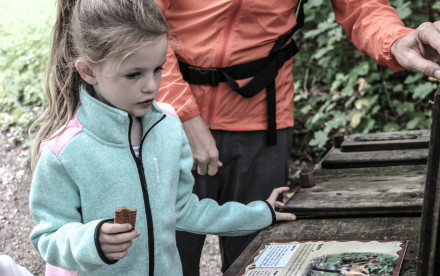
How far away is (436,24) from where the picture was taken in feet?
5.57

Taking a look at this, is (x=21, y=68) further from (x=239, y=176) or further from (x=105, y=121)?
(x=105, y=121)

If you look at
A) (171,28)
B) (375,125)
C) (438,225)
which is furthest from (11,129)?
(438,225)

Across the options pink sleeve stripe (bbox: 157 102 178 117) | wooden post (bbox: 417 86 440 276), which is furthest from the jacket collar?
wooden post (bbox: 417 86 440 276)

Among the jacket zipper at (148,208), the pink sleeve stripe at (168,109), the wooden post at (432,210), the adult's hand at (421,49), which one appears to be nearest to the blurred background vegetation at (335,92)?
the adult's hand at (421,49)

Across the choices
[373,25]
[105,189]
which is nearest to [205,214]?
[105,189]

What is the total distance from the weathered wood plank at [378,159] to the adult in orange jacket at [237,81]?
0.28 meters

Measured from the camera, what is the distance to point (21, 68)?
24.1 feet

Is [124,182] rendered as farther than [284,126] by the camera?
No

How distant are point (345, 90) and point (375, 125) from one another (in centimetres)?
50

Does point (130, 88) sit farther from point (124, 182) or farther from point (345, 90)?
point (345, 90)

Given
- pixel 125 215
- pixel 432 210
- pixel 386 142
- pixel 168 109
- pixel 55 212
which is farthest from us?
pixel 386 142

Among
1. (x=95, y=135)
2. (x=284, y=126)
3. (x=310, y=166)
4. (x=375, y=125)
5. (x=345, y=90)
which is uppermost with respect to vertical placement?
(x=95, y=135)

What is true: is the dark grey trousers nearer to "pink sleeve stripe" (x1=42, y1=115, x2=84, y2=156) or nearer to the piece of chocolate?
"pink sleeve stripe" (x1=42, y1=115, x2=84, y2=156)

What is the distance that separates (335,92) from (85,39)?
4610 millimetres
